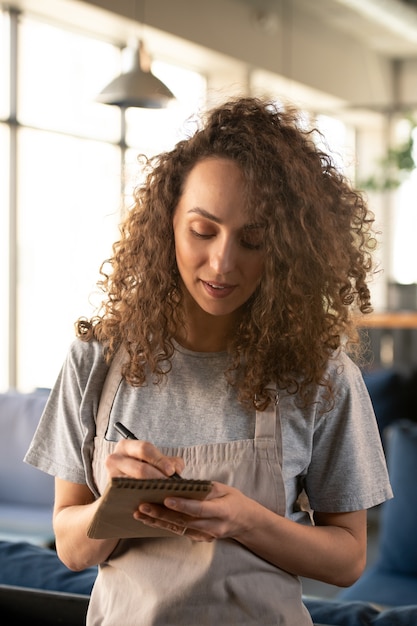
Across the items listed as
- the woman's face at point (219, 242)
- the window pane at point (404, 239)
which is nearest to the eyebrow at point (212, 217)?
the woman's face at point (219, 242)

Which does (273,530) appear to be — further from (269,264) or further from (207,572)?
(269,264)

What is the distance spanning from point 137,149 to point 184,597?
8.13m

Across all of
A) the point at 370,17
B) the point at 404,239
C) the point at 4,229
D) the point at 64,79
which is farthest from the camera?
the point at 404,239

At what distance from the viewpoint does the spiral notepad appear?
3.57ft

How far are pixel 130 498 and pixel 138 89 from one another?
13.2 feet

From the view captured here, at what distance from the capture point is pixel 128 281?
4.86ft

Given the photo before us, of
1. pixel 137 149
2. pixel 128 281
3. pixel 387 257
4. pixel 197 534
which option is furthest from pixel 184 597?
pixel 387 257

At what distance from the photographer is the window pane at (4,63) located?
742 centimetres

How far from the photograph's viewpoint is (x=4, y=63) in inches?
293

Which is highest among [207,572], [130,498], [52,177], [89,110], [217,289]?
[89,110]

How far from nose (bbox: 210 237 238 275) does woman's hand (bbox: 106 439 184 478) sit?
268mm

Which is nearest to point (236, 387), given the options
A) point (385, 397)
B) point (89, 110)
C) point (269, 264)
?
point (269, 264)

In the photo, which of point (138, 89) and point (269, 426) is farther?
point (138, 89)

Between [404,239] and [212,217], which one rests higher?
[404,239]
